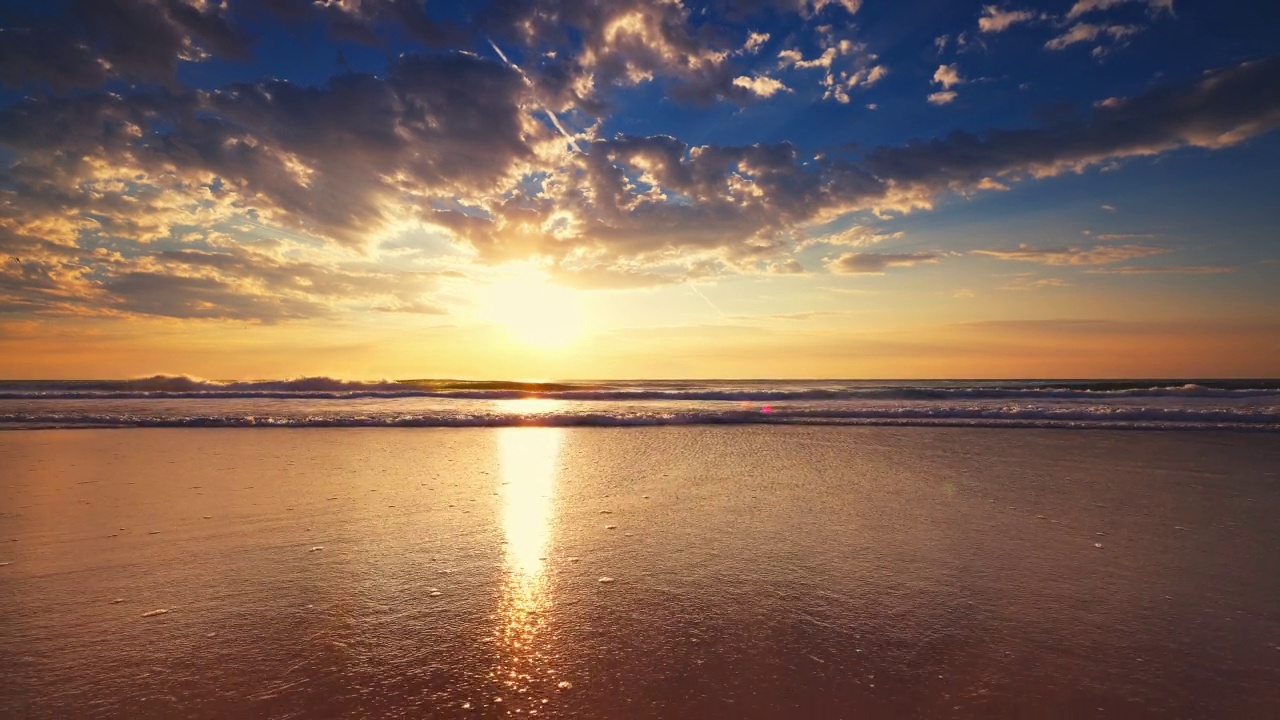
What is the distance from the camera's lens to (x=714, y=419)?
48.9 feet

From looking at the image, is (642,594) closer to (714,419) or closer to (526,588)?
(526,588)

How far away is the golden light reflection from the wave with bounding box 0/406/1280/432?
721cm

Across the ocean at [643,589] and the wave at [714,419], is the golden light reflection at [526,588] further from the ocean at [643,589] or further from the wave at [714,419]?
the wave at [714,419]

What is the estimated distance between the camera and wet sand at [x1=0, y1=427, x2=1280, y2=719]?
226cm

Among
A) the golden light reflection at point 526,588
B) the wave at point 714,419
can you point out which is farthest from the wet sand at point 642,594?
the wave at point 714,419

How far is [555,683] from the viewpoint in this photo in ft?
7.57

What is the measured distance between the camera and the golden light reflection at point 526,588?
7.56ft

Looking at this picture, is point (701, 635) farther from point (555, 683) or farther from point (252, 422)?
point (252, 422)

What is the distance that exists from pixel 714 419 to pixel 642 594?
11.8 metres

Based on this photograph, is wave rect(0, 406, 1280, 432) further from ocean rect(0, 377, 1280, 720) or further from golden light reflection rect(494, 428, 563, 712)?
golden light reflection rect(494, 428, 563, 712)

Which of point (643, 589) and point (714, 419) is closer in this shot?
point (643, 589)

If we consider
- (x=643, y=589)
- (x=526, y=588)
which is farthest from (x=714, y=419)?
(x=526, y=588)

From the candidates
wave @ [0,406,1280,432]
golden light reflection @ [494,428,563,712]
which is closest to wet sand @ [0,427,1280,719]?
golden light reflection @ [494,428,563,712]

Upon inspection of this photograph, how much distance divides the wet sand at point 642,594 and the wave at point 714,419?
275 inches
